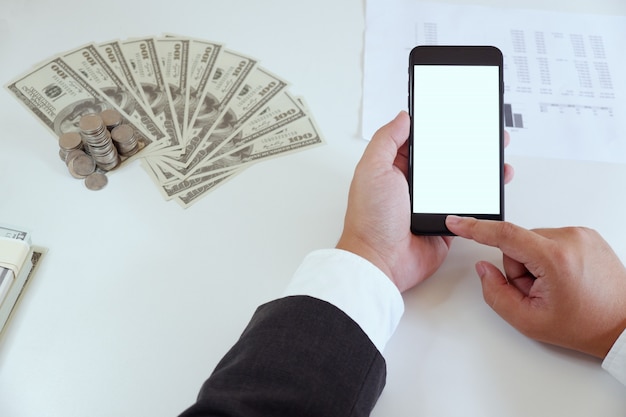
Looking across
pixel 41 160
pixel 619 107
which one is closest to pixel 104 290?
pixel 41 160

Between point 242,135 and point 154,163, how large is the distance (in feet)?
0.40

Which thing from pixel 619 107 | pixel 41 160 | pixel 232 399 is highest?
pixel 619 107

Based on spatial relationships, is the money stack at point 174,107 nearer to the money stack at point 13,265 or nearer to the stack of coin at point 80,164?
the stack of coin at point 80,164

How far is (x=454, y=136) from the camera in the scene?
680 mm

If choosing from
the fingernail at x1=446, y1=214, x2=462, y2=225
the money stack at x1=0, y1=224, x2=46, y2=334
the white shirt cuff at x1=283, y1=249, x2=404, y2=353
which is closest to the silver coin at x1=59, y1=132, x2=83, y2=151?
the money stack at x1=0, y1=224, x2=46, y2=334

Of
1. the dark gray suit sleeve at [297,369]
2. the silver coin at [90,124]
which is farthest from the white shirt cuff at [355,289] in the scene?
the silver coin at [90,124]

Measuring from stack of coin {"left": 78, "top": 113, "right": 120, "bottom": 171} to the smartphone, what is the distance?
1.24 feet

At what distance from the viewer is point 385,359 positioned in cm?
62

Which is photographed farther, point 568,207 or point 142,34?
point 142,34

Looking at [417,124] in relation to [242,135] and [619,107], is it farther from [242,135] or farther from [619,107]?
[619,107]

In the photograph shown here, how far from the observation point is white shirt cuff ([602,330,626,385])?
1.91 ft

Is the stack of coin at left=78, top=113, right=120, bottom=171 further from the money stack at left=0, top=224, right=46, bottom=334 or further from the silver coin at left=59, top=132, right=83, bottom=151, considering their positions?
the money stack at left=0, top=224, right=46, bottom=334

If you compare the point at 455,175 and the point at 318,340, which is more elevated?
the point at 455,175

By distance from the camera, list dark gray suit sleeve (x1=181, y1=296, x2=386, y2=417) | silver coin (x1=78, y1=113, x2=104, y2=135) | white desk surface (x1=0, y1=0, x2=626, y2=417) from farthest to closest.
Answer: silver coin (x1=78, y1=113, x2=104, y2=135), white desk surface (x1=0, y1=0, x2=626, y2=417), dark gray suit sleeve (x1=181, y1=296, x2=386, y2=417)
